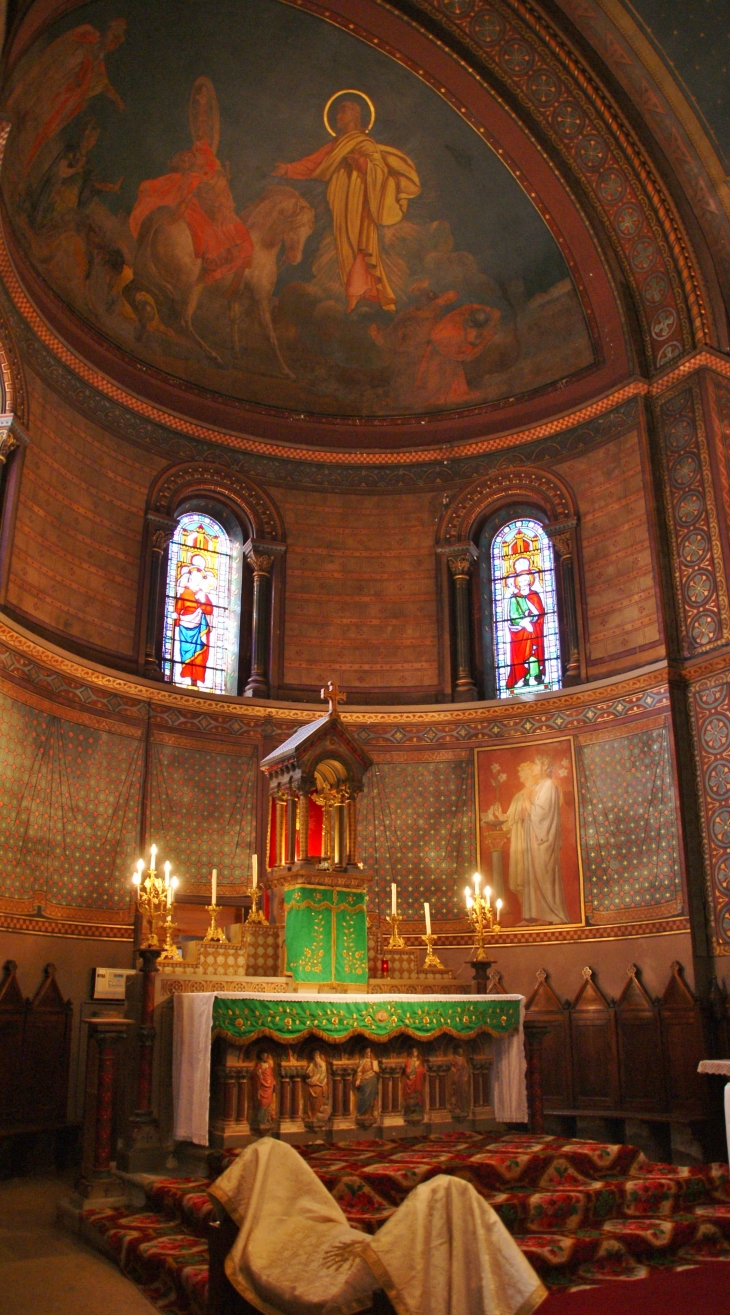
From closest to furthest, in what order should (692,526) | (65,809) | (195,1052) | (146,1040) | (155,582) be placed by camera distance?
1. (195,1052)
2. (146,1040)
3. (65,809)
4. (692,526)
5. (155,582)

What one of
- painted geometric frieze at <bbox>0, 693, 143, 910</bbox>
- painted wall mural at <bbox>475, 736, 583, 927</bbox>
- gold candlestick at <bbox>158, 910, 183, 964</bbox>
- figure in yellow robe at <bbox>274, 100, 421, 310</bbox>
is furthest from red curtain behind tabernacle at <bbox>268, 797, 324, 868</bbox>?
figure in yellow robe at <bbox>274, 100, 421, 310</bbox>

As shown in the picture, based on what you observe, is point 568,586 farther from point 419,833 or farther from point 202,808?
point 202,808

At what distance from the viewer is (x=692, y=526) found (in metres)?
16.8

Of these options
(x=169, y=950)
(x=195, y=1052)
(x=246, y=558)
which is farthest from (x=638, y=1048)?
(x=246, y=558)

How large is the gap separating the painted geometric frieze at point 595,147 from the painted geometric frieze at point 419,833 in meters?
7.76

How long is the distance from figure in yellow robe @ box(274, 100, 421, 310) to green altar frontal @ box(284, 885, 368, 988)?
40.7 ft

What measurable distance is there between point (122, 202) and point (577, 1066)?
600 inches

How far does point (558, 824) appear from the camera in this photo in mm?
16828

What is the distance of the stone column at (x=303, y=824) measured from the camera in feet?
39.0

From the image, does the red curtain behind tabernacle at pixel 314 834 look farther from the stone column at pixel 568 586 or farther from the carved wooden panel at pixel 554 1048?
the stone column at pixel 568 586

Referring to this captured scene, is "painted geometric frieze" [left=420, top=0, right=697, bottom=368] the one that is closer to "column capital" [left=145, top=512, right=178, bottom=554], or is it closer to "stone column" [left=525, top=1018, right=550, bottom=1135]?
"column capital" [left=145, top=512, right=178, bottom=554]

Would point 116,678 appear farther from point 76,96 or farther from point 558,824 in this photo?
point 76,96

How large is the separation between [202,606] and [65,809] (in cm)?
486

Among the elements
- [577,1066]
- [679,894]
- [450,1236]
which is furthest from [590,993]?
[450,1236]
